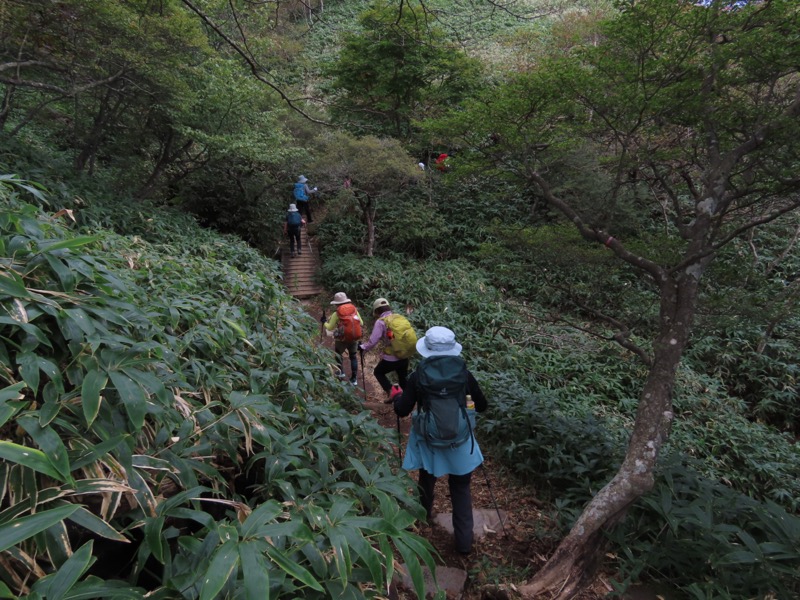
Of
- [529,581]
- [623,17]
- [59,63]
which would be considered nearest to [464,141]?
[623,17]

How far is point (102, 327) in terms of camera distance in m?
1.70

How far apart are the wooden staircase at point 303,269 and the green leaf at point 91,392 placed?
30.7 ft

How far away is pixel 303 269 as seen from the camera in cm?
1191

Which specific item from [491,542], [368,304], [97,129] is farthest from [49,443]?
[97,129]

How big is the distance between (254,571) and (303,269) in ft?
36.7

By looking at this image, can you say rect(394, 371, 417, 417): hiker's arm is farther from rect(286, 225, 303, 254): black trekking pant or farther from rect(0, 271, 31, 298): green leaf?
rect(286, 225, 303, 254): black trekking pant

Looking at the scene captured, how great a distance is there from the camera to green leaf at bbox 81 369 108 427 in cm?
133

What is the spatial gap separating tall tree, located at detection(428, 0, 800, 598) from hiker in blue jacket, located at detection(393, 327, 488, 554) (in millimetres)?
601

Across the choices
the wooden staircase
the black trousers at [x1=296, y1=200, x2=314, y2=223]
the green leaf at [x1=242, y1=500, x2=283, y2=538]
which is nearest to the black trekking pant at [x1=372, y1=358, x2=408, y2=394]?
the green leaf at [x1=242, y1=500, x2=283, y2=538]

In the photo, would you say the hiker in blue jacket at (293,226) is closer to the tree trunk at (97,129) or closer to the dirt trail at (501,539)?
the tree trunk at (97,129)

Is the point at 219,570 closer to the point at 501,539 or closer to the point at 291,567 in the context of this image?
the point at 291,567

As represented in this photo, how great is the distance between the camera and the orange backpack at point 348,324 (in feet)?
18.5

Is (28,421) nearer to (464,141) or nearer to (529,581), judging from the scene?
(529,581)

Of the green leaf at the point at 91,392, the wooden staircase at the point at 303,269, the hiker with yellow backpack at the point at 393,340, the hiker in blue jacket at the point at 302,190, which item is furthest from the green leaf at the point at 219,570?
the hiker in blue jacket at the point at 302,190
